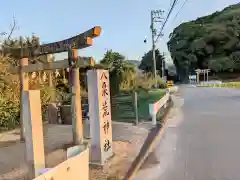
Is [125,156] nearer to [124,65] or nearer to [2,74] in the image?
[2,74]

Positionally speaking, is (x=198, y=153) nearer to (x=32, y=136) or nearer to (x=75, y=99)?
(x=75, y=99)

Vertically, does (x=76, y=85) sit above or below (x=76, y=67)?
below

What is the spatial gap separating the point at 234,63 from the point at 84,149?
58.8 metres

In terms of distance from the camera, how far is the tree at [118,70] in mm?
23978

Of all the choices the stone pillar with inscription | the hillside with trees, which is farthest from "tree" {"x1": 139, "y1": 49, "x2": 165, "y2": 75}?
the stone pillar with inscription

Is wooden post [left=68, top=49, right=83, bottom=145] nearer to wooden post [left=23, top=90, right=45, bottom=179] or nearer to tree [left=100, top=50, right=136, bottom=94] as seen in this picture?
wooden post [left=23, top=90, right=45, bottom=179]

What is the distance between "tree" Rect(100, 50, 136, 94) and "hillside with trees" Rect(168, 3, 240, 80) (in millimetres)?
37638

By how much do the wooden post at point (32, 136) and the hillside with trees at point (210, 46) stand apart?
A: 5863 cm

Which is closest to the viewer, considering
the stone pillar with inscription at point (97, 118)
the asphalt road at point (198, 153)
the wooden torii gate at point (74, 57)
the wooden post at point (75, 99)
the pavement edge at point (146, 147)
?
the asphalt road at point (198, 153)

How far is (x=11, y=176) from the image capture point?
533cm

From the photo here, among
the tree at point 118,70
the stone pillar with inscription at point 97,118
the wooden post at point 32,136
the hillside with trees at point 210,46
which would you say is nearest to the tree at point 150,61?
the hillside with trees at point 210,46

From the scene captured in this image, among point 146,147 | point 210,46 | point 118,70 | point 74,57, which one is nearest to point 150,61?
point 210,46

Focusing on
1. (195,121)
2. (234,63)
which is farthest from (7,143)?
(234,63)

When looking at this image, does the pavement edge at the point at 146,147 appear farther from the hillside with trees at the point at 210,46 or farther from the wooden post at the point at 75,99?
the hillside with trees at the point at 210,46
